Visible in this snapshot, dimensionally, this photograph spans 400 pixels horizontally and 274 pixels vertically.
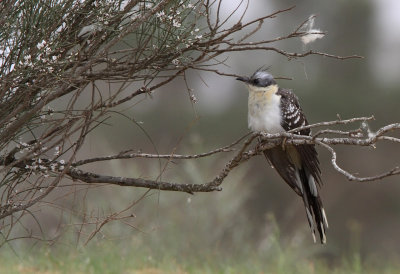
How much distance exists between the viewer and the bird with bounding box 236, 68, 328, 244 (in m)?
5.68

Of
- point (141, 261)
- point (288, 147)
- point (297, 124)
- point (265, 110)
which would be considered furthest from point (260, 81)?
point (141, 261)

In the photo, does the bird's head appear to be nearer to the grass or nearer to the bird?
the bird

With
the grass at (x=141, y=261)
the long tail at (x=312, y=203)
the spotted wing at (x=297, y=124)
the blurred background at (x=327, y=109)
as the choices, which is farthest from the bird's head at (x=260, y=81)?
the blurred background at (x=327, y=109)

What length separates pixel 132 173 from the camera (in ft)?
27.7

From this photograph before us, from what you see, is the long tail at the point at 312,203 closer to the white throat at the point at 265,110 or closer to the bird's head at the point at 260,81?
the white throat at the point at 265,110

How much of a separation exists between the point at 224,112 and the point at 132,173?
46.0ft

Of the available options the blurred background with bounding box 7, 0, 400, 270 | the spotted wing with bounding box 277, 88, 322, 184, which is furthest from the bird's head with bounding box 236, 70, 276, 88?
the blurred background with bounding box 7, 0, 400, 270

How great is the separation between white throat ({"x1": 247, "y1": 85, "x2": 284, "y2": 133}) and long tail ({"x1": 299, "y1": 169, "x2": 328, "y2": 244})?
518 millimetres

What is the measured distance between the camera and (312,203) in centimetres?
583

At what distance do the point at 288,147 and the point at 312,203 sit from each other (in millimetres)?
488

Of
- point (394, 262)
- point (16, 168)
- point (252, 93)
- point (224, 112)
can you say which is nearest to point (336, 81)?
point (224, 112)

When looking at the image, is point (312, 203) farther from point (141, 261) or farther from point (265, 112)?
point (141, 261)

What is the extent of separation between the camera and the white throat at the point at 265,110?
564cm

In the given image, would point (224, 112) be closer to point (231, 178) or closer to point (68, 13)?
point (231, 178)
